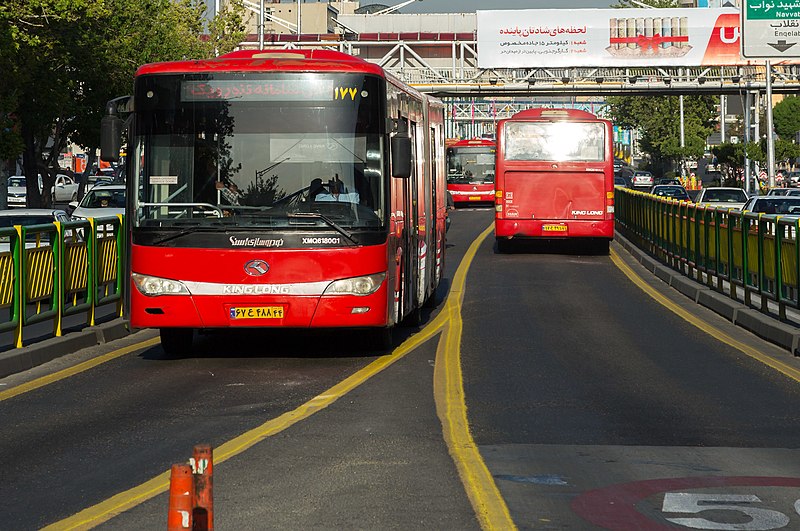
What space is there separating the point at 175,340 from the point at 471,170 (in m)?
48.2

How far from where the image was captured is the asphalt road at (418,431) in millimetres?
7473

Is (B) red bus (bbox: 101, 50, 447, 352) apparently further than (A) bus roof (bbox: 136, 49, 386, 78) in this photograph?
No

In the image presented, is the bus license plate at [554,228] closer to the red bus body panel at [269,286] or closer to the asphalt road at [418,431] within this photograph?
the asphalt road at [418,431]

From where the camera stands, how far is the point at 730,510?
7453mm

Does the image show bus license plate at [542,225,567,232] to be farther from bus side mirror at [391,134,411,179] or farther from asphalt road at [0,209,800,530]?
bus side mirror at [391,134,411,179]

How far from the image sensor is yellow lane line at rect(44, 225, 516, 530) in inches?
287

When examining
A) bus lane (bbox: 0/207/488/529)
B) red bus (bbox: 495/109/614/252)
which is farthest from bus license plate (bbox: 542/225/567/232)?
bus lane (bbox: 0/207/488/529)

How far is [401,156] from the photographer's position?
13945 mm

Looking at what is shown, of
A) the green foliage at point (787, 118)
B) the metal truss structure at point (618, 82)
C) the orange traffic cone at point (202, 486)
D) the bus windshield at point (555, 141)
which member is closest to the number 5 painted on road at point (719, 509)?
the orange traffic cone at point (202, 486)

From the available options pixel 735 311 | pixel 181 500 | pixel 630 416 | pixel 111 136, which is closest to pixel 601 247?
pixel 735 311

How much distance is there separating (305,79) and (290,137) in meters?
0.63

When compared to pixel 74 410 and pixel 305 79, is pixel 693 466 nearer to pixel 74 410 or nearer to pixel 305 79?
pixel 74 410

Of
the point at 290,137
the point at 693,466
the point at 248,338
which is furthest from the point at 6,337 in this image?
the point at 693,466

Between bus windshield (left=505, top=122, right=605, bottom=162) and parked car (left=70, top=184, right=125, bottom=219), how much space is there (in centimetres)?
927
